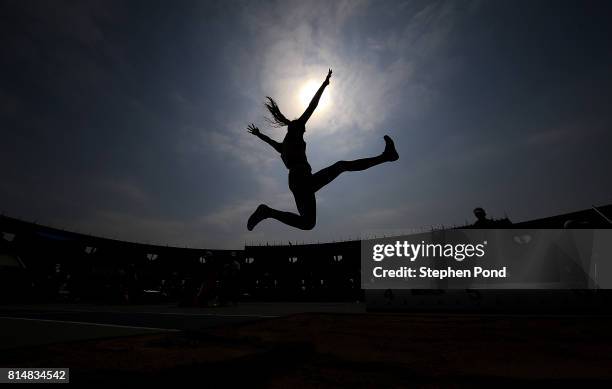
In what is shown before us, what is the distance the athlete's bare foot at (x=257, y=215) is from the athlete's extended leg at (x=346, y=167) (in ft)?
2.55

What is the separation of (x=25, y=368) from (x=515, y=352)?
13.8ft

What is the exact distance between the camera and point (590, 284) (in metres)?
5.80

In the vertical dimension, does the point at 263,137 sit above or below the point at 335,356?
above

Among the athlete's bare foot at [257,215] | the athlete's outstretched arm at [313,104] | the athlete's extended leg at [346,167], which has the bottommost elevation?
the athlete's bare foot at [257,215]

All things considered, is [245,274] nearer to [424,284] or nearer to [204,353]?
[424,284]

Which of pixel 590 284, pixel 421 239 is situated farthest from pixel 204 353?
pixel 421 239

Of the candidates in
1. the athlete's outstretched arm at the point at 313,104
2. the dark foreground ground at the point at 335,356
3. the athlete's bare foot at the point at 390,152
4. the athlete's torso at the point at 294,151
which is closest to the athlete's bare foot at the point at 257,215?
the athlete's torso at the point at 294,151

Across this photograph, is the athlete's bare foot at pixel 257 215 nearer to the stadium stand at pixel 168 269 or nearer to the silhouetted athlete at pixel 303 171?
the silhouetted athlete at pixel 303 171

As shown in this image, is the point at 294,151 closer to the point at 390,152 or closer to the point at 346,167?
the point at 346,167

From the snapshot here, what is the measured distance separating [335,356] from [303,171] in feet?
7.19

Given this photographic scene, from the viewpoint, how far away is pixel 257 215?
4.25 metres

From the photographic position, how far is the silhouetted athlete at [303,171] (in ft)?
13.0

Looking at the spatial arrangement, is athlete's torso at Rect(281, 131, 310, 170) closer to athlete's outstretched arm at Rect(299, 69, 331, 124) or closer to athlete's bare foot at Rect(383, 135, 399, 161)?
athlete's outstretched arm at Rect(299, 69, 331, 124)

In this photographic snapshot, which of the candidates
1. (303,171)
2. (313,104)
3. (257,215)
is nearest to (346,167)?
(303,171)
